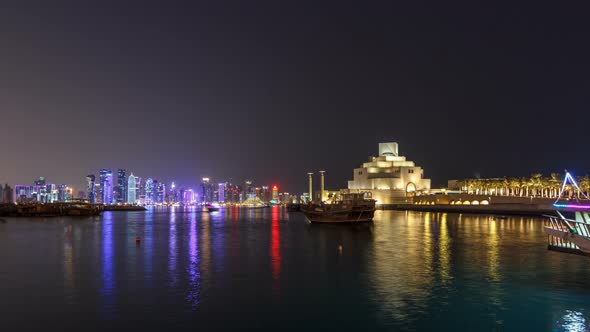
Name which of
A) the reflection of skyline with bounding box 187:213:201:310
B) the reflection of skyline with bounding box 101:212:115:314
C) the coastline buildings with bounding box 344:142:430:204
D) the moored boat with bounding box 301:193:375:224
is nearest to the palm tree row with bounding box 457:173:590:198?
the coastline buildings with bounding box 344:142:430:204

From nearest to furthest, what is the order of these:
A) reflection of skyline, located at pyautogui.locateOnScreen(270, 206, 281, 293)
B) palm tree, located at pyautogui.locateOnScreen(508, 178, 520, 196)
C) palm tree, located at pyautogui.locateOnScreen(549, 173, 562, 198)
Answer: reflection of skyline, located at pyautogui.locateOnScreen(270, 206, 281, 293) → palm tree, located at pyautogui.locateOnScreen(549, 173, 562, 198) → palm tree, located at pyautogui.locateOnScreen(508, 178, 520, 196)

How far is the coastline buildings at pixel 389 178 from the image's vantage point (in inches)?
6432

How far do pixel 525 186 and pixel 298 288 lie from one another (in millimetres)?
113243

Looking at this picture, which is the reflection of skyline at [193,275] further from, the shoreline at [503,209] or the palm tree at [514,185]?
the palm tree at [514,185]

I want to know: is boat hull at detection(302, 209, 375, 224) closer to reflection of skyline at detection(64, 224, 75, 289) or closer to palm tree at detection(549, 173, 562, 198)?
reflection of skyline at detection(64, 224, 75, 289)

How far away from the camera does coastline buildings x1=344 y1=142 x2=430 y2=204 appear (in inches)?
6432

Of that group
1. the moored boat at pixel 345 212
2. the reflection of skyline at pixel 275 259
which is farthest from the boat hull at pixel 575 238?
the moored boat at pixel 345 212

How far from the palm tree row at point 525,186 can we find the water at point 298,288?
84.7 metres

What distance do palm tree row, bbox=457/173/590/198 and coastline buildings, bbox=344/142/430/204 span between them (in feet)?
53.4

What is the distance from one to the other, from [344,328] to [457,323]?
388cm

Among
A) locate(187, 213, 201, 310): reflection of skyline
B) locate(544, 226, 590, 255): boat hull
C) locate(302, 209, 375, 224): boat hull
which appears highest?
locate(544, 226, 590, 255): boat hull

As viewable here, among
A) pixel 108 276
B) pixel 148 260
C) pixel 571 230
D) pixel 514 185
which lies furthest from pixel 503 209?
pixel 108 276

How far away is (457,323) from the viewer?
18172 mm

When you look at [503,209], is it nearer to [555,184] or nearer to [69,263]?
[555,184]
